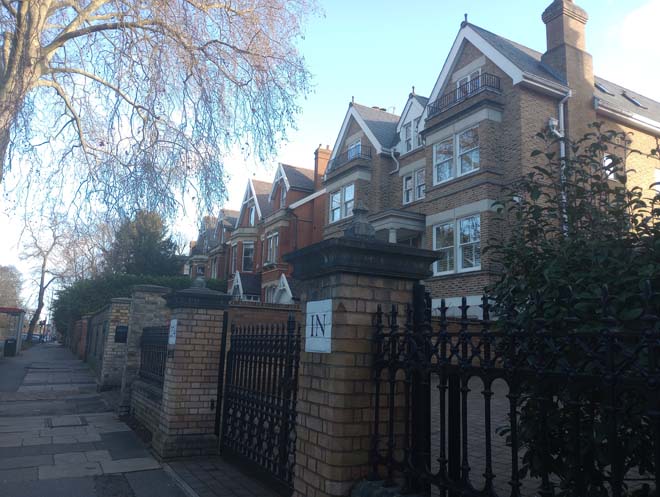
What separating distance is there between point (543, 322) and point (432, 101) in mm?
19065

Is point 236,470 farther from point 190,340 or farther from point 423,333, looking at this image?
point 423,333

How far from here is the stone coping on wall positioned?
11.1ft

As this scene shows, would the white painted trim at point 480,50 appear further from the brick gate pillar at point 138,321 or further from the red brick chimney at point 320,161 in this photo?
the brick gate pillar at point 138,321

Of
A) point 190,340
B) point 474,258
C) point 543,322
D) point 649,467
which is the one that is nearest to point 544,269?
point 543,322

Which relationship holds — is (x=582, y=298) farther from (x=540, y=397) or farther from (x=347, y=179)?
(x=347, y=179)

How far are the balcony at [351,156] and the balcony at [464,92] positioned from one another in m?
5.01

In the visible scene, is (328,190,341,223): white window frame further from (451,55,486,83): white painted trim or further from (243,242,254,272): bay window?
(243,242,254,272): bay window

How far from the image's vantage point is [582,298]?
242 centimetres

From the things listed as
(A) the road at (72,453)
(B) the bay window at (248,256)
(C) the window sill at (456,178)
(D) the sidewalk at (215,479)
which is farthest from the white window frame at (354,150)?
(D) the sidewalk at (215,479)

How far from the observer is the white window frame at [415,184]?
21.3 metres

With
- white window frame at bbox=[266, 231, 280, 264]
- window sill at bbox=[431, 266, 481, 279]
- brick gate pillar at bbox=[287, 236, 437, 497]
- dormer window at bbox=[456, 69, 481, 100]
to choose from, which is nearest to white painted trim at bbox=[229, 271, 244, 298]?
white window frame at bbox=[266, 231, 280, 264]

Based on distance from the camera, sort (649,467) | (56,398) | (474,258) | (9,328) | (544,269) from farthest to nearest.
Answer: (9,328) → (474,258) → (56,398) → (544,269) → (649,467)

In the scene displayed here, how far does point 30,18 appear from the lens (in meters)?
7.90

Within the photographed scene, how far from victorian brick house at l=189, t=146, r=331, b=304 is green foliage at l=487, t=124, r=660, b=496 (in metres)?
23.5
